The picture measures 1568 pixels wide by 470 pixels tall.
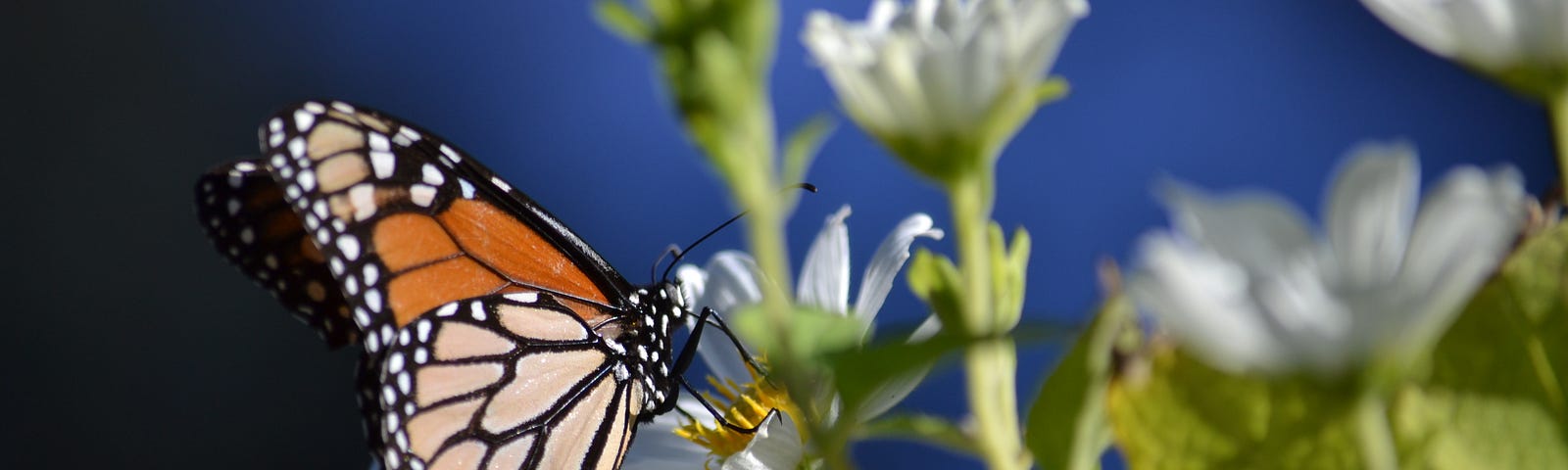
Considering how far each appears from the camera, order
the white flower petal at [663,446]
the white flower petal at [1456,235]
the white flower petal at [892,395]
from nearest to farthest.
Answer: the white flower petal at [1456,235], the white flower petal at [892,395], the white flower petal at [663,446]

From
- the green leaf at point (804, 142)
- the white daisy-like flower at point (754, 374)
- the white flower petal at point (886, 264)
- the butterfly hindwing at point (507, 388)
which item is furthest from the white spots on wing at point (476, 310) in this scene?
the green leaf at point (804, 142)

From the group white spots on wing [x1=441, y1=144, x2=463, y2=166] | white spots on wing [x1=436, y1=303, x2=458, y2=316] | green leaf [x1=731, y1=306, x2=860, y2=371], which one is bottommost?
white spots on wing [x1=436, y1=303, x2=458, y2=316]

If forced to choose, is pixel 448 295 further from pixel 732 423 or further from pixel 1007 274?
pixel 1007 274

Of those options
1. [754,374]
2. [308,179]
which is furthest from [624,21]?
[308,179]

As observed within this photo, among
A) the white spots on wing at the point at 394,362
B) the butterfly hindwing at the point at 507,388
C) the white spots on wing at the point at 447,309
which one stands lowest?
the butterfly hindwing at the point at 507,388

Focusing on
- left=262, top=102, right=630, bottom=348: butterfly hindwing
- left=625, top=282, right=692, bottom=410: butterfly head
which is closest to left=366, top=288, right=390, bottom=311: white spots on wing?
left=262, top=102, right=630, bottom=348: butterfly hindwing

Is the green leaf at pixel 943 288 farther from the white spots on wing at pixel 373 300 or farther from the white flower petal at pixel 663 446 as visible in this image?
the white spots on wing at pixel 373 300

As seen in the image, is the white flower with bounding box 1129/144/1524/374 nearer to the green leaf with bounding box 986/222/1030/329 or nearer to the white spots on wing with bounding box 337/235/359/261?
the green leaf with bounding box 986/222/1030/329
